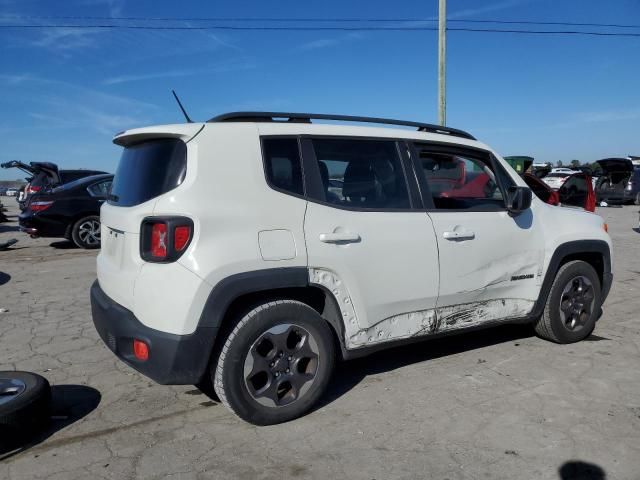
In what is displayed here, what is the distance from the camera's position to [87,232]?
35.0ft

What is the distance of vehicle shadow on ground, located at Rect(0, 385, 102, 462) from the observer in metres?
2.88

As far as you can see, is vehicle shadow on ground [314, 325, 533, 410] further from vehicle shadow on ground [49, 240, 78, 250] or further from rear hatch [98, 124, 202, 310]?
vehicle shadow on ground [49, 240, 78, 250]

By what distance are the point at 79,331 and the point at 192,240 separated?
9.35 feet

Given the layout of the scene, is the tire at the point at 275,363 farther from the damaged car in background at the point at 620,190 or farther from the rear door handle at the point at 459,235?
the damaged car in background at the point at 620,190

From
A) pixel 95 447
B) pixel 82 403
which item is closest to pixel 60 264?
pixel 82 403

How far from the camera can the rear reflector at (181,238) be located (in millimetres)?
2803

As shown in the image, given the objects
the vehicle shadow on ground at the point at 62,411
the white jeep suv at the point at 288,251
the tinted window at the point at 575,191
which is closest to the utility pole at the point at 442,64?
the tinted window at the point at 575,191

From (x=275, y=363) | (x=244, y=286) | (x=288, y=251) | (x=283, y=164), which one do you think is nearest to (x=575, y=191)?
(x=283, y=164)

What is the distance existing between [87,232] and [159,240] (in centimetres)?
868

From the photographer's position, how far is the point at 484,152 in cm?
418

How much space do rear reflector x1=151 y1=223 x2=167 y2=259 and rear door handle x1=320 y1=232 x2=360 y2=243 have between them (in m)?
0.90

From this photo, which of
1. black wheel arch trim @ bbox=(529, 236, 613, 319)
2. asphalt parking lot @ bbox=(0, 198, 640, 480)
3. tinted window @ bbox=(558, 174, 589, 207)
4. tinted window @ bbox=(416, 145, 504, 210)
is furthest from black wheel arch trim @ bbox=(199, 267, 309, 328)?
tinted window @ bbox=(558, 174, 589, 207)

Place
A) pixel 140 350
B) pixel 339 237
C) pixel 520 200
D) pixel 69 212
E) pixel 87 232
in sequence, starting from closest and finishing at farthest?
pixel 140 350, pixel 339 237, pixel 520 200, pixel 69 212, pixel 87 232

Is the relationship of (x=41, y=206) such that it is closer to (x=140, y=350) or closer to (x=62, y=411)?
(x=62, y=411)
